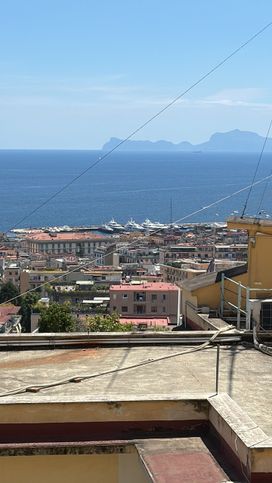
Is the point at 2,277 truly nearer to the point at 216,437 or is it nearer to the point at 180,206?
the point at 180,206

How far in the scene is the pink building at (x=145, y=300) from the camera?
59.6 metres

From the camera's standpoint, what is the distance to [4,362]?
6043 millimetres

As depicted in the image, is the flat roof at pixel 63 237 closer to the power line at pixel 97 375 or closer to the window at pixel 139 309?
the window at pixel 139 309

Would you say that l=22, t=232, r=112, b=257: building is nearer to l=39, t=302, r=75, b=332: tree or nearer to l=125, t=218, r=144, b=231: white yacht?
l=125, t=218, r=144, b=231: white yacht

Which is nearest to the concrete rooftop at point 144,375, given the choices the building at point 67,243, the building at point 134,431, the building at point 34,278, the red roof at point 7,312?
the building at point 134,431

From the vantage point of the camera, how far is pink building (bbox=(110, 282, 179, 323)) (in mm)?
59562

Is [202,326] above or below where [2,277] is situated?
above

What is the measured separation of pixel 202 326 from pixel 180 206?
14027cm

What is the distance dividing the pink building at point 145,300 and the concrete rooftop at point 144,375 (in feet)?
173

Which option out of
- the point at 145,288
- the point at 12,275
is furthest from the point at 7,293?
the point at 12,275

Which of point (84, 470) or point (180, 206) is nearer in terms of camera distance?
point (84, 470)

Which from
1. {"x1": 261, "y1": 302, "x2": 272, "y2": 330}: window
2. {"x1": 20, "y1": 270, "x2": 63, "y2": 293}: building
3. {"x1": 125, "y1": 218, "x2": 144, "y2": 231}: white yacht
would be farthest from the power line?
{"x1": 125, "y1": 218, "x2": 144, "y2": 231}: white yacht

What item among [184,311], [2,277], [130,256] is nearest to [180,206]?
[130,256]

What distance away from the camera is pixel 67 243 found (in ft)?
375
